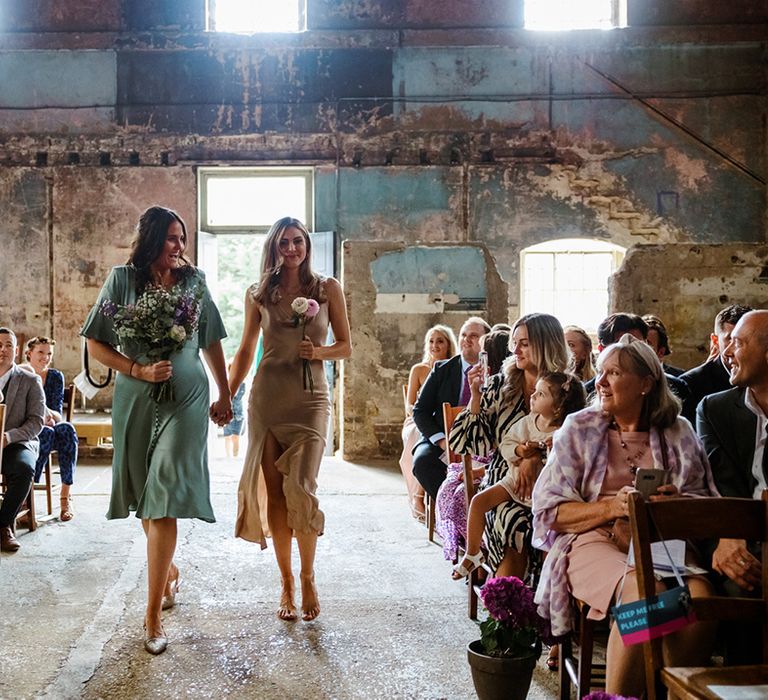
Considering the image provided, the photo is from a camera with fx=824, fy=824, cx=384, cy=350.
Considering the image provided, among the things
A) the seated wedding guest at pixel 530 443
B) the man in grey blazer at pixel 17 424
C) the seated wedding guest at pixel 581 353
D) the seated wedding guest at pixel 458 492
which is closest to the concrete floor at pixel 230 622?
the seated wedding guest at pixel 458 492

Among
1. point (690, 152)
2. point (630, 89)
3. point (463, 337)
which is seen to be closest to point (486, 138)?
point (630, 89)

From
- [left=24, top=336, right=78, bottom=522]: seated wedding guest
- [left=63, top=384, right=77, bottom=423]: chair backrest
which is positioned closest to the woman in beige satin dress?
[left=24, top=336, right=78, bottom=522]: seated wedding guest

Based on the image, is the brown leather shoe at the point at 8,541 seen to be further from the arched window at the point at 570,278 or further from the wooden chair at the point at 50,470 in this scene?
the arched window at the point at 570,278

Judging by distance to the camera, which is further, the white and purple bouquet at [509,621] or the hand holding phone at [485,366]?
the hand holding phone at [485,366]

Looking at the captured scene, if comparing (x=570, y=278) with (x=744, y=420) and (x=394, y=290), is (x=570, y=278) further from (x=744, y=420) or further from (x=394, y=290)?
(x=744, y=420)

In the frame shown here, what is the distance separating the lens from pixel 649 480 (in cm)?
278

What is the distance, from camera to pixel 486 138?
35.0 feet

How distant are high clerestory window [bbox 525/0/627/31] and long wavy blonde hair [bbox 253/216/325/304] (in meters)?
8.02

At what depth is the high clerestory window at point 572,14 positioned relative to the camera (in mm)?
10883

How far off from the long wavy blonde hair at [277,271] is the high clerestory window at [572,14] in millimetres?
8023

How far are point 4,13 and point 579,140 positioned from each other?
762 centimetres

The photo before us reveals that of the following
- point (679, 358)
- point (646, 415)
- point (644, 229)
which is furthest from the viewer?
point (644, 229)

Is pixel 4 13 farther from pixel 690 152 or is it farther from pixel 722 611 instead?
pixel 722 611

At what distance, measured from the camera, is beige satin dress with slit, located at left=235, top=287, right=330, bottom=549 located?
13.0ft
